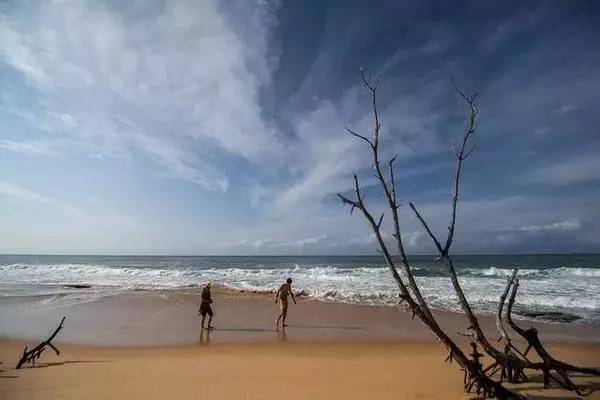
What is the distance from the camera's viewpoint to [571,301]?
18.7 m

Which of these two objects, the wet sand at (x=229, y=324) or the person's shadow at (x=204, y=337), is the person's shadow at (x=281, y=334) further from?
the person's shadow at (x=204, y=337)

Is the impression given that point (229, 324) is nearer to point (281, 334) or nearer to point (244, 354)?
point (281, 334)

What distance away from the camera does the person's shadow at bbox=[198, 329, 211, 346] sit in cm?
1032

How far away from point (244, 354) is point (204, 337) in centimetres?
252

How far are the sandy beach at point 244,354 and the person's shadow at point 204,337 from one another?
0.09 ft

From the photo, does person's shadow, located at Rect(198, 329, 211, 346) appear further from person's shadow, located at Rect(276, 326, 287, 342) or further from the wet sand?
person's shadow, located at Rect(276, 326, 287, 342)

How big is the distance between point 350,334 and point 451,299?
9.65 m

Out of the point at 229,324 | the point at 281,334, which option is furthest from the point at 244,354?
the point at 229,324

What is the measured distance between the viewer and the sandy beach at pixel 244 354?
6305 millimetres

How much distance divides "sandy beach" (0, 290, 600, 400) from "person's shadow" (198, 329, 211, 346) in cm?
3

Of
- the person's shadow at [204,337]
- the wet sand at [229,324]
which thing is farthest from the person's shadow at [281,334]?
the person's shadow at [204,337]

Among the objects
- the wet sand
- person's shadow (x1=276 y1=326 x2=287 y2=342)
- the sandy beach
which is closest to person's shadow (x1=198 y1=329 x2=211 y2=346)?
the sandy beach

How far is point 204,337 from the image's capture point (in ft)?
36.4

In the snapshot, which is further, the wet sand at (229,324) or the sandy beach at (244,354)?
the wet sand at (229,324)
